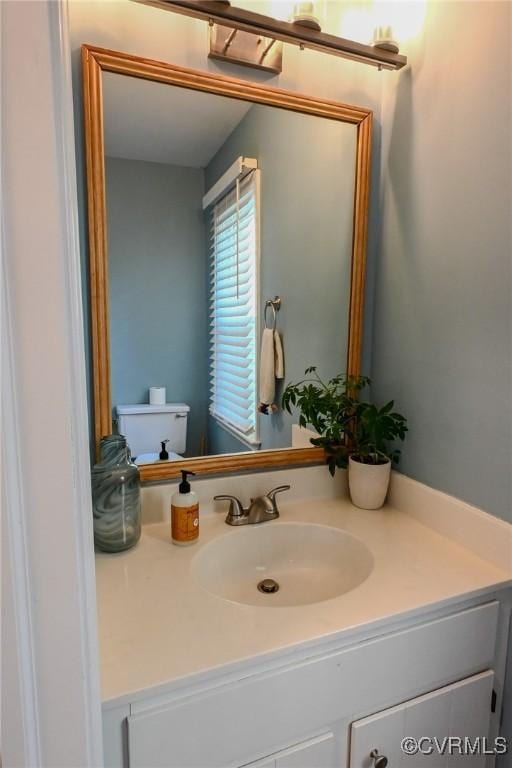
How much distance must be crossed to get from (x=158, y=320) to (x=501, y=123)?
87 centimetres

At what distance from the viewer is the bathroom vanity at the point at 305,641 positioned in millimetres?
672

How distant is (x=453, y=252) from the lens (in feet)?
3.41

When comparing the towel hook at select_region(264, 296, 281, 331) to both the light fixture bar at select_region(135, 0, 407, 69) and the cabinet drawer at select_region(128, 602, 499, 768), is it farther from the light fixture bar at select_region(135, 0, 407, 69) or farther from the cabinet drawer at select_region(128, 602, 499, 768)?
the cabinet drawer at select_region(128, 602, 499, 768)

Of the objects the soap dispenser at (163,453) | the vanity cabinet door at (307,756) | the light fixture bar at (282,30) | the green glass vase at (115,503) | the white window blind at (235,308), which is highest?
the light fixture bar at (282,30)

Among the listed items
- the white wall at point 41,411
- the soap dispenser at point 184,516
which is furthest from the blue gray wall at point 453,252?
the white wall at point 41,411

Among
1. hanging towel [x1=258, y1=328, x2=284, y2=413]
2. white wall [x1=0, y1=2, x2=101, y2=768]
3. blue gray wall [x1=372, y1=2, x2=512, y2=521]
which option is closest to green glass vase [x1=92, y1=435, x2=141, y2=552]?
hanging towel [x1=258, y1=328, x2=284, y2=413]

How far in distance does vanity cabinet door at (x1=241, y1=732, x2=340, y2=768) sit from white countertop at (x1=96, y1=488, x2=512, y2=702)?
0.20m

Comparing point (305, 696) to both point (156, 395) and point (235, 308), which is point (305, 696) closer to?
point (156, 395)

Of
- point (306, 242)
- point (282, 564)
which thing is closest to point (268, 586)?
point (282, 564)

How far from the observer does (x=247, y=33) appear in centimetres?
107

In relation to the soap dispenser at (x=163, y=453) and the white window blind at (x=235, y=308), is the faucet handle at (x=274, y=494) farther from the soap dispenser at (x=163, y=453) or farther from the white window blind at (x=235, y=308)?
the soap dispenser at (x=163, y=453)

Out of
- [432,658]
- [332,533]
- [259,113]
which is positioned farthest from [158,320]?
[432,658]

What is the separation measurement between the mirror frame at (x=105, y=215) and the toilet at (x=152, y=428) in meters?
0.03

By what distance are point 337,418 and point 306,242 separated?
517 millimetres
